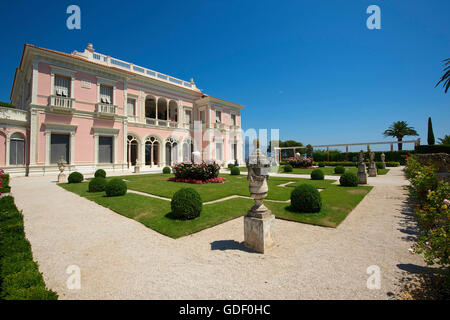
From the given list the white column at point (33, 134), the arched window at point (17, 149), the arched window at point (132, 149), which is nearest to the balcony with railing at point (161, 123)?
the arched window at point (132, 149)

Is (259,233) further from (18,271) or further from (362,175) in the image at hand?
(362,175)

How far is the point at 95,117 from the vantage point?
62.4 ft

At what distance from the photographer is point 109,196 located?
8.69m

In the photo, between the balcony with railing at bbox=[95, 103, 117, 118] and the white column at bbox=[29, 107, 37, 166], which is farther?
the balcony with railing at bbox=[95, 103, 117, 118]

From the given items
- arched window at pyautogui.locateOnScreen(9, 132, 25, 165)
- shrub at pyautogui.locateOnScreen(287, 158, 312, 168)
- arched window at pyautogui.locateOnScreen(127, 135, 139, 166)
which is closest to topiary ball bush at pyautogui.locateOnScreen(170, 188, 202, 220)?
arched window at pyautogui.locateOnScreen(9, 132, 25, 165)

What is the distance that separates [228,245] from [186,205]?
6.04 feet

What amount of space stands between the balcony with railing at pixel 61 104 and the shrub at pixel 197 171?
454 inches

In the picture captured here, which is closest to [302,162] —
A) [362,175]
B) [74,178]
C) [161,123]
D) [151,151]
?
[362,175]

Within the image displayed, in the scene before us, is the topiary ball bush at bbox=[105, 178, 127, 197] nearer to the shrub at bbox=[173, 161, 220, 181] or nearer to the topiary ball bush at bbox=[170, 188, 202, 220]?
the topiary ball bush at bbox=[170, 188, 202, 220]

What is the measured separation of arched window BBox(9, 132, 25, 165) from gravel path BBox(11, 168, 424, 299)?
48.1ft

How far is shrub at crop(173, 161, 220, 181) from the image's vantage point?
13266mm

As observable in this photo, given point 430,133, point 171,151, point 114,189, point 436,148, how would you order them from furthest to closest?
1. point 430,133
2. point 171,151
3. point 436,148
4. point 114,189

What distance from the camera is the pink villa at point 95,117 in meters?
16.0

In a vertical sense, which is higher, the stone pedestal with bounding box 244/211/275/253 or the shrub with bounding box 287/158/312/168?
the shrub with bounding box 287/158/312/168
